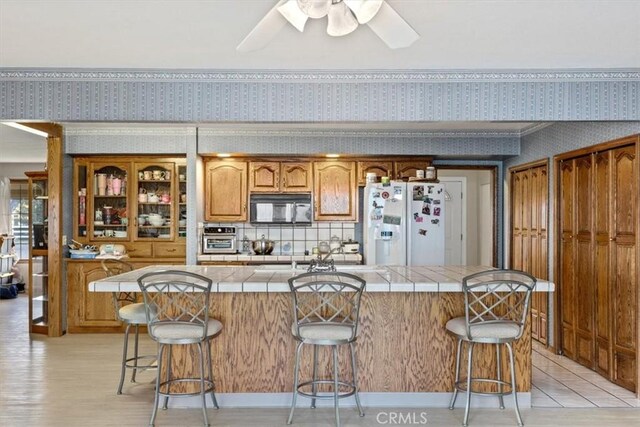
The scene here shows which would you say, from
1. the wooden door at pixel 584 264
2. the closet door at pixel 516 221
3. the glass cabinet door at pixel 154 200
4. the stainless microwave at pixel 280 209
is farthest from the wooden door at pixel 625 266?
the glass cabinet door at pixel 154 200

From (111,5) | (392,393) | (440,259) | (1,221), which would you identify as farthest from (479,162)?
(1,221)

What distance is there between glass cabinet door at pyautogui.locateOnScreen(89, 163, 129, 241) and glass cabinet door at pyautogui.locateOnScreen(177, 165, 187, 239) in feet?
2.05

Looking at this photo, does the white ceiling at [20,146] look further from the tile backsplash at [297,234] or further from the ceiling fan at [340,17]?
the ceiling fan at [340,17]

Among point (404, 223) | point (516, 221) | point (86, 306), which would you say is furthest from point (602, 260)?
point (86, 306)

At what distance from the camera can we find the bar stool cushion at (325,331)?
3.36 meters

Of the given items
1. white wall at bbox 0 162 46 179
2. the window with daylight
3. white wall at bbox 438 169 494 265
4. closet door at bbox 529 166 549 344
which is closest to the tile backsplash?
closet door at bbox 529 166 549 344

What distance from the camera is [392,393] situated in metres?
3.88

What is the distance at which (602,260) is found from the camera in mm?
4633

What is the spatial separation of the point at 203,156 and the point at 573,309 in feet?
14.3

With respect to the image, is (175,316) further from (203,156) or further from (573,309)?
(573,309)

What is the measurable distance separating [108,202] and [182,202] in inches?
35.6

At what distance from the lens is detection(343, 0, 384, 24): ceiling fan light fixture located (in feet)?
7.23

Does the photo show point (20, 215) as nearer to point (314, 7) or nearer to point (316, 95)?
point (316, 95)

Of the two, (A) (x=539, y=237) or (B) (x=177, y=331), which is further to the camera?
(A) (x=539, y=237)
